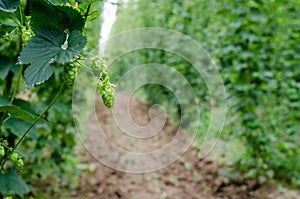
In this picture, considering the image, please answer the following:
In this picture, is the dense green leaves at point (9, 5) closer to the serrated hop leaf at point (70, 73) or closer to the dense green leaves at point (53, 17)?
the dense green leaves at point (53, 17)

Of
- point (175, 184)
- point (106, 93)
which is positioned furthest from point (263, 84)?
point (106, 93)

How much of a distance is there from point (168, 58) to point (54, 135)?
14.5 feet

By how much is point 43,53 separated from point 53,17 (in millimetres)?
88

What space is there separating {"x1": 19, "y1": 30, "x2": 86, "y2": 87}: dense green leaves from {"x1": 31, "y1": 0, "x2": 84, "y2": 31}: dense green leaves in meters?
0.02

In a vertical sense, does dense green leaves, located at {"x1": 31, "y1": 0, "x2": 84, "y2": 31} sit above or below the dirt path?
above

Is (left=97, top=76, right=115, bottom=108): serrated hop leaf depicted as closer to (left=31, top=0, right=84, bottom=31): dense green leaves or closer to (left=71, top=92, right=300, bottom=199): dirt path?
(left=31, top=0, right=84, bottom=31): dense green leaves

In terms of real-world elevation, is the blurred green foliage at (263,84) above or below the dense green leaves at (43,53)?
above

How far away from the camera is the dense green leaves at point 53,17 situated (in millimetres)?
790

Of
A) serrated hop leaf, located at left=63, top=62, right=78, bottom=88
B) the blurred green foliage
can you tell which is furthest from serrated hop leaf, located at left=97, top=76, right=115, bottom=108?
the blurred green foliage

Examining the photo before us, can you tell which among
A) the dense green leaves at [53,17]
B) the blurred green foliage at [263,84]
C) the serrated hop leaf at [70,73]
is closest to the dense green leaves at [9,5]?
the dense green leaves at [53,17]

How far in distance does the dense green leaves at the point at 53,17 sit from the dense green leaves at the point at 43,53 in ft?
0.08

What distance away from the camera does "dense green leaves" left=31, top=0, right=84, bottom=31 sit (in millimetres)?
790

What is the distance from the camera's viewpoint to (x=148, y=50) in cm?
898

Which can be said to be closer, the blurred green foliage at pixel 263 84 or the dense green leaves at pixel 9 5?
the dense green leaves at pixel 9 5
